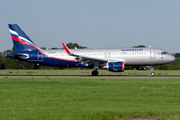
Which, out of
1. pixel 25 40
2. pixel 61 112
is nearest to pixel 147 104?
pixel 61 112

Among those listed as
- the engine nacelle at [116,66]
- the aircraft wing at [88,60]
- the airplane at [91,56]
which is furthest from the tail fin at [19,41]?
the engine nacelle at [116,66]

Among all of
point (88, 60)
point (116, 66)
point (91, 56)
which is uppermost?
point (91, 56)

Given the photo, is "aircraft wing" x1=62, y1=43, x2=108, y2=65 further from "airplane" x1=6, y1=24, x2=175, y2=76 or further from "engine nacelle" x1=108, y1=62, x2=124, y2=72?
"engine nacelle" x1=108, y1=62, x2=124, y2=72

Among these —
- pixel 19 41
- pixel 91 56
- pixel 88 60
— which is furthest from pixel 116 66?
pixel 19 41

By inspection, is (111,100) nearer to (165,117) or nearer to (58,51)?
(165,117)

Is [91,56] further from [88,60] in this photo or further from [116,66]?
[116,66]

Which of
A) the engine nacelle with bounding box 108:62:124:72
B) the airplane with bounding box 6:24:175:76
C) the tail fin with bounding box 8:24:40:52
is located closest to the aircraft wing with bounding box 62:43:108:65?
the airplane with bounding box 6:24:175:76

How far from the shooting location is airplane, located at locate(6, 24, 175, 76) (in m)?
32.0

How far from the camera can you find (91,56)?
3431cm

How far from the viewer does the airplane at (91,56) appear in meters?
32.0

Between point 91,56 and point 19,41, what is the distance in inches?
445

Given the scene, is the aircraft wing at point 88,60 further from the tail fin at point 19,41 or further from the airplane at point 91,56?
the tail fin at point 19,41

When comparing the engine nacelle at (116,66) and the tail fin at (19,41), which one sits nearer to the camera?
the engine nacelle at (116,66)

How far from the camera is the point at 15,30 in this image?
37062 millimetres
